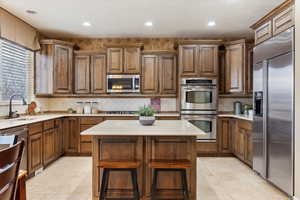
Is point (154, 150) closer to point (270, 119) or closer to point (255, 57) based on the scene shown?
point (270, 119)

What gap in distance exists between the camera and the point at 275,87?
10.7ft

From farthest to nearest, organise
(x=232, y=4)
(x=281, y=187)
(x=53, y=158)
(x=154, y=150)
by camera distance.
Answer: (x=53, y=158)
(x=232, y=4)
(x=281, y=187)
(x=154, y=150)

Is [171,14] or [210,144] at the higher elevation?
[171,14]

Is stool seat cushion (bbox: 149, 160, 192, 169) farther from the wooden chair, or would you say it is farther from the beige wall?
the wooden chair

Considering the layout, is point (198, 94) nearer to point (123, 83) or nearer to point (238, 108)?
point (238, 108)

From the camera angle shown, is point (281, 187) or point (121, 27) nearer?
point (281, 187)

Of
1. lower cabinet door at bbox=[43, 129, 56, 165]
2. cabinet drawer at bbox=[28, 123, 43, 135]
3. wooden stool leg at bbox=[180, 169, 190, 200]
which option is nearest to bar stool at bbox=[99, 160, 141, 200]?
wooden stool leg at bbox=[180, 169, 190, 200]

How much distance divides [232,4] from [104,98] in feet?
11.4

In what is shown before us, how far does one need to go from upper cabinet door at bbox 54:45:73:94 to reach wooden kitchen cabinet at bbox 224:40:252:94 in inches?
140

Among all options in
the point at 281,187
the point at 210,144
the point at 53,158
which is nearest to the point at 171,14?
the point at 210,144

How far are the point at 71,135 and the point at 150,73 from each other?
2.19 metres

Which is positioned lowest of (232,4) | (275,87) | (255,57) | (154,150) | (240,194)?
(240,194)

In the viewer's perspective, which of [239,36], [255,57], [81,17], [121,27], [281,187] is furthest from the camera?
[239,36]

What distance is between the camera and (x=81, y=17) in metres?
4.32
